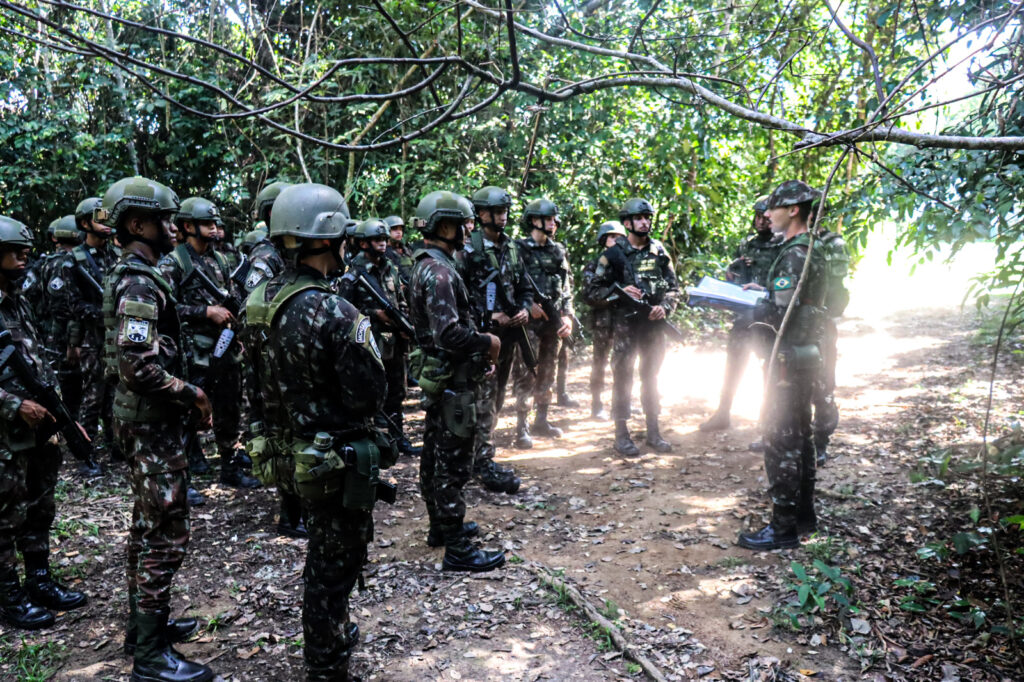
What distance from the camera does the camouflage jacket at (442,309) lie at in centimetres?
428

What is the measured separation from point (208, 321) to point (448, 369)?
2588mm

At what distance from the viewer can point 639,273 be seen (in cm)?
690

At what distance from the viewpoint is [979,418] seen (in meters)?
6.84

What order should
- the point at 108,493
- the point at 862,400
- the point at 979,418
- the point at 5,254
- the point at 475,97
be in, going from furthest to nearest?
the point at 475,97 < the point at 862,400 < the point at 979,418 < the point at 108,493 < the point at 5,254

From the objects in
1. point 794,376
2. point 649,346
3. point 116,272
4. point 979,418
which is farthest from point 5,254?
point 979,418

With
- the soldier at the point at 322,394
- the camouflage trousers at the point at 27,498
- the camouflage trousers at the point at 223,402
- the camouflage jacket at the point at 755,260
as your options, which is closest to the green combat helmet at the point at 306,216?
the soldier at the point at 322,394

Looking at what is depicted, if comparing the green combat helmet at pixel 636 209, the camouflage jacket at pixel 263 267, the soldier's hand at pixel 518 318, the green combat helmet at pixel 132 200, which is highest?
the green combat helmet at pixel 636 209

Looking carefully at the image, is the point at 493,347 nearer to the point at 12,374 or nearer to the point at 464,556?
the point at 464,556

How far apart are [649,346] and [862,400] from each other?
317 centimetres

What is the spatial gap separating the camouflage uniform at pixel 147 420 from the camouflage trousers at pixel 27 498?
783 mm

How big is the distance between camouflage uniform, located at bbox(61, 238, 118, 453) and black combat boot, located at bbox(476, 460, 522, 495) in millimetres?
3455

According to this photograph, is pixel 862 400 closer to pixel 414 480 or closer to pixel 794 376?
pixel 794 376

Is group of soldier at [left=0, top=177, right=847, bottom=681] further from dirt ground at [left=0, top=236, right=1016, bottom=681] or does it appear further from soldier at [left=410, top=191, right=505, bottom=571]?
dirt ground at [left=0, top=236, right=1016, bottom=681]

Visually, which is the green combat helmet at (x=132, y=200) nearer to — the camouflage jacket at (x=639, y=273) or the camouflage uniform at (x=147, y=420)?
the camouflage uniform at (x=147, y=420)
